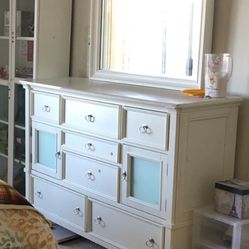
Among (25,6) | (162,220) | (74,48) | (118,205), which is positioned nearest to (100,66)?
(74,48)

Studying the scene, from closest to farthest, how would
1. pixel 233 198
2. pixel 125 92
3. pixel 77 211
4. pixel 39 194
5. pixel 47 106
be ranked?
1. pixel 233 198
2. pixel 125 92
3. pixel 77 211
4. pixel 47 106
5. pixel 39 194

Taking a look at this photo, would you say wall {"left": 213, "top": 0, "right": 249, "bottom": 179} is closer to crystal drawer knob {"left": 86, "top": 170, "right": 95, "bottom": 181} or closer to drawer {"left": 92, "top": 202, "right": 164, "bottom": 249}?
drawer {"left": 92, "top": 202, "right": 164, "bottom": 249}

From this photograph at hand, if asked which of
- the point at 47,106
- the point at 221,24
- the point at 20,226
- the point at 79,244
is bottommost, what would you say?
the point at 79,244

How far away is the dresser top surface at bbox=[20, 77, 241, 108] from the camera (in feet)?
8.54

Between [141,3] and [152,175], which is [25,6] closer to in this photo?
[141,3]

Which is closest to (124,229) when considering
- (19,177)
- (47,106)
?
(47,106)

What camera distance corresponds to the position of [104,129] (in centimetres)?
293

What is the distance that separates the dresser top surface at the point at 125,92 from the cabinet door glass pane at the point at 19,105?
15.4 inches

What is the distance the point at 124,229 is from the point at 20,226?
1.10 m

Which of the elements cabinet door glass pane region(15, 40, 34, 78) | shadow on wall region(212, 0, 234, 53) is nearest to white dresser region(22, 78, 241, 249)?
shadow on wall region(212, 0, 234, 53)

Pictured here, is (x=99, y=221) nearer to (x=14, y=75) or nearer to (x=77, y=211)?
(x=77, y=211)

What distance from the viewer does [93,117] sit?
118 inches

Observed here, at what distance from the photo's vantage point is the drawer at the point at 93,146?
289 cm

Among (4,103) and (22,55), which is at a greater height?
(22,55)
